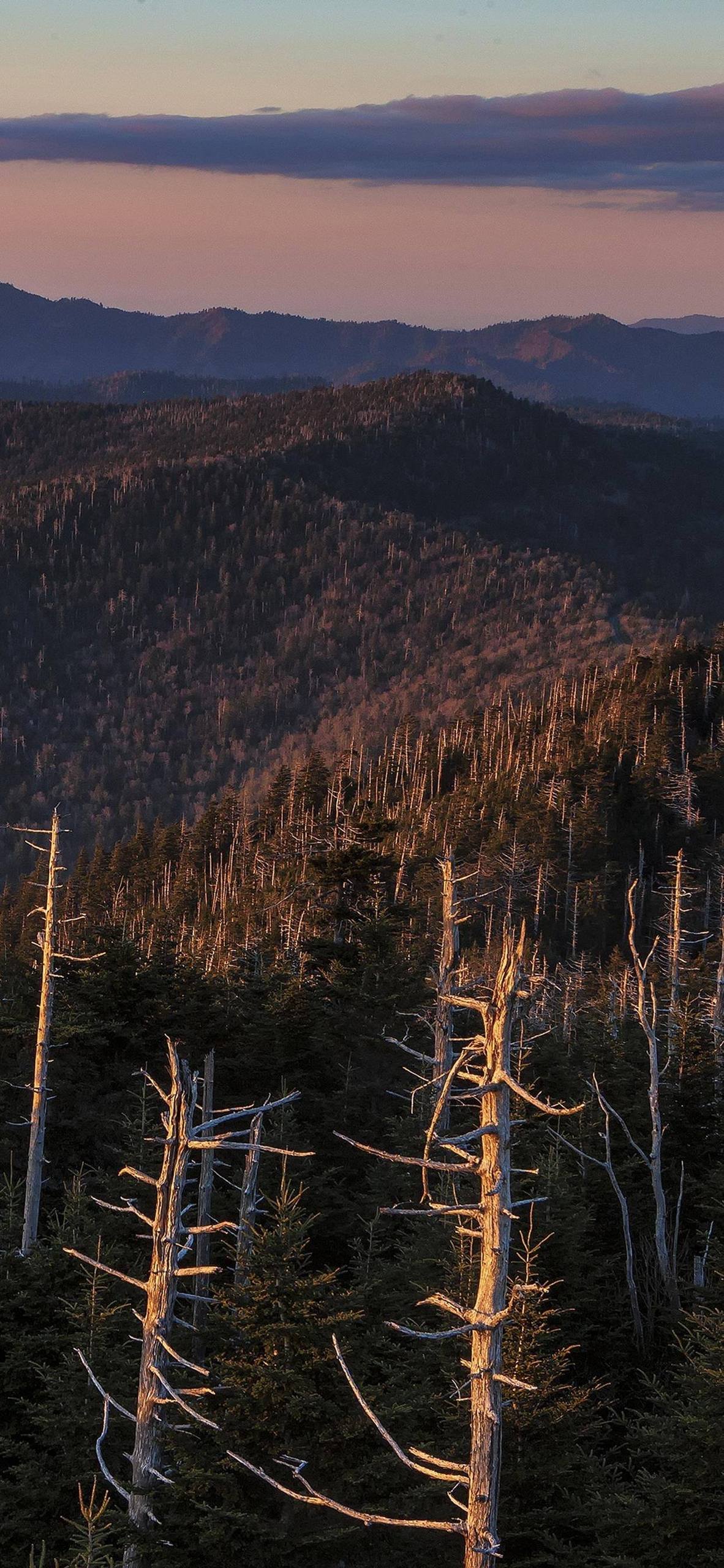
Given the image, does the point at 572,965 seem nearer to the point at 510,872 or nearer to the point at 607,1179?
the point at 510,872

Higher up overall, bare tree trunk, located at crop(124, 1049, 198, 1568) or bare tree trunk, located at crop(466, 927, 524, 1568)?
bare tree trunk, located at crop(466, 927, 524, 1568)

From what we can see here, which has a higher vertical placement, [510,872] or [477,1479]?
[477,1479]

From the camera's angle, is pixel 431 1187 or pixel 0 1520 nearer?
pixel 0 1520

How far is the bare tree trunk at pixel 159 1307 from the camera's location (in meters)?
21.4

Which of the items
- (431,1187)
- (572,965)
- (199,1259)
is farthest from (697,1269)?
(572,965)

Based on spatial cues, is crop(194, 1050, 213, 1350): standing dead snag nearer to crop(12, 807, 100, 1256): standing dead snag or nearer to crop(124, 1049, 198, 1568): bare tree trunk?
crop(12, 807, 100, 1256): standing dead snag

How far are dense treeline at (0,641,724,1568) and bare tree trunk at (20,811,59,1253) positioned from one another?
555 millimetres

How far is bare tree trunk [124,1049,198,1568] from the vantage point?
21.4m

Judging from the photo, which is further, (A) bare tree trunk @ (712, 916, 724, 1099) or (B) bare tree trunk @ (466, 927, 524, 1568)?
(A) bare tree trunk @ (712, 916, 724, 1099)

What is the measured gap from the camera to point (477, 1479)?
47.0ft

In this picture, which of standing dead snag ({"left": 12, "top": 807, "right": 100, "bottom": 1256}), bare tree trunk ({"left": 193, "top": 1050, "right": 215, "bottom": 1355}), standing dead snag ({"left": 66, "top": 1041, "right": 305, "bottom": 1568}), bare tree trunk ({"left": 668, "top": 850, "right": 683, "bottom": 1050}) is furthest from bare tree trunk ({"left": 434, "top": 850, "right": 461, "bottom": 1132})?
standing dead snag ({"left": 66, "top": 1041, "right": 305, "bottom": 1568})

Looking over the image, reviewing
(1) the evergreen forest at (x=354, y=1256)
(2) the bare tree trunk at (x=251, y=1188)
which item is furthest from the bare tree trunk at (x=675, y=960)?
(2) the bare tree trunk at (x=251, y=1188)

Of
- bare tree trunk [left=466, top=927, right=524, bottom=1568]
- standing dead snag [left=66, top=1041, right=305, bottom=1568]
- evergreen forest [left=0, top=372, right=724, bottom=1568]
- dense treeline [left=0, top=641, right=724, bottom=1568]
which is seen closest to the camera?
bare tree trunk [left=466, top=927, right=524, bottom=1568]

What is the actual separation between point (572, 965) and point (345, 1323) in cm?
7200
